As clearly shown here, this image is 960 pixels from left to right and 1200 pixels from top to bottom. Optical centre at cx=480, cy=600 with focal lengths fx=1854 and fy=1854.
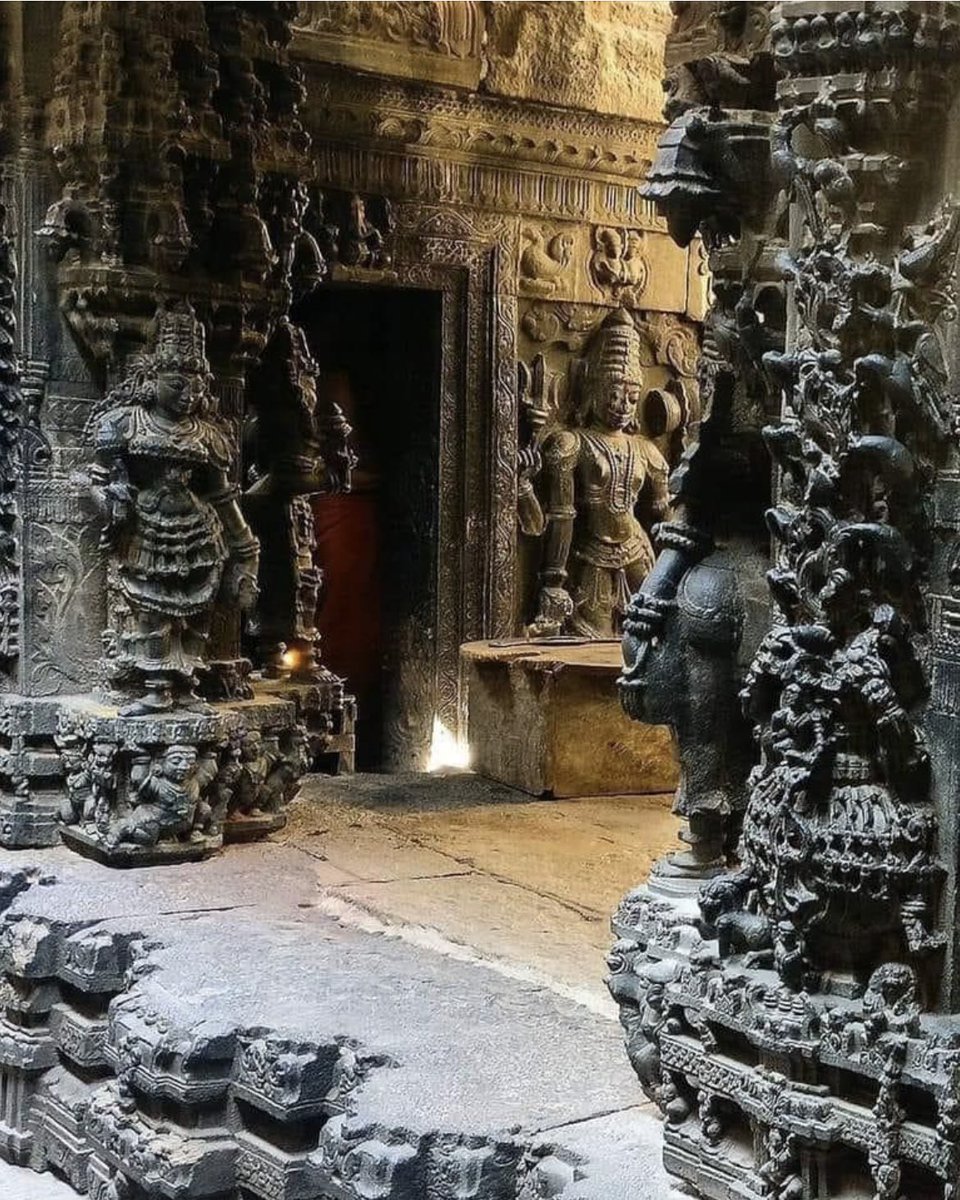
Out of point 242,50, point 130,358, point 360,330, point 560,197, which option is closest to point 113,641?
point 130,358

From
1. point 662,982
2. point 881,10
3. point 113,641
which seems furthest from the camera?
point 113,641

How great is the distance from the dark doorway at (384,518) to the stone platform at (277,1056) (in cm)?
358

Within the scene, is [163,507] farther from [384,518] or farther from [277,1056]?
[384,518]

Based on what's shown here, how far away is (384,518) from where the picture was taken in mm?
10070

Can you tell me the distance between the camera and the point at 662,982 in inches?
147

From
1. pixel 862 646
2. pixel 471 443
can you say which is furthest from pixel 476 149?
pixel 862 646

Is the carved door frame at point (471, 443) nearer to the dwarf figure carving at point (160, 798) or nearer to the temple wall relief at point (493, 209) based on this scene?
the temple wall relief at point (493, 209)

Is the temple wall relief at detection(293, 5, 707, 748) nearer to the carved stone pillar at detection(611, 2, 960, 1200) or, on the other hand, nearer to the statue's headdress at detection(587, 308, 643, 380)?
the statue's headdress at detection(587, 308, 643, 380)

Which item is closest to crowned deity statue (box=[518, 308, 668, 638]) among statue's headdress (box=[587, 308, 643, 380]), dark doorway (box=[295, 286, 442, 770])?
statue's headdress (box=[587, 308, 643, 380])

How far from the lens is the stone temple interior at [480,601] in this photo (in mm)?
3164

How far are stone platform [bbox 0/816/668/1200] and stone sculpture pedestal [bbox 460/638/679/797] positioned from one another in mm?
1802

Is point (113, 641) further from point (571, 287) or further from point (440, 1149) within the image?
point (571, 287)

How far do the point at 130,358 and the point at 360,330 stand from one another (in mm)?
3608

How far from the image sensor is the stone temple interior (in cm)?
316
